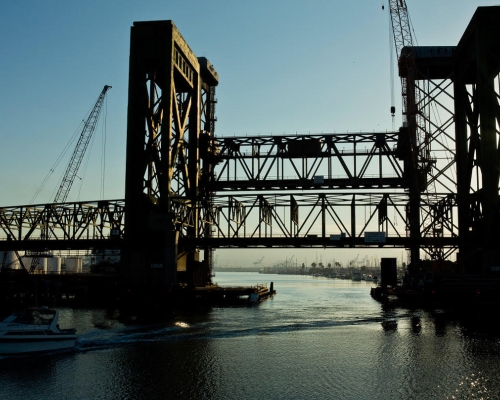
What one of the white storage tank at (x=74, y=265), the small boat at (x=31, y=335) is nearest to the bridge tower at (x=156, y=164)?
the small boat at (x=31, y=335)

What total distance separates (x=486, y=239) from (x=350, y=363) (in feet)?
127

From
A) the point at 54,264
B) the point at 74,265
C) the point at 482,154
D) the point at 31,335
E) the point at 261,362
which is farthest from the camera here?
the point at 54,264

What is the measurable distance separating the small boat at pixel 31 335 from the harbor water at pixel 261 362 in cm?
105

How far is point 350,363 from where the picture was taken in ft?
122

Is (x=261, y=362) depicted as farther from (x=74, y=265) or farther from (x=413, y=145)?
(x=74, y=265)

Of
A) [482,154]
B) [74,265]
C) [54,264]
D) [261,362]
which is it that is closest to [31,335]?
[261,362]

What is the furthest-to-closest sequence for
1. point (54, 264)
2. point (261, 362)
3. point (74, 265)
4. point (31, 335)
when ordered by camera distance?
point (54, 264), point (74, 265), point (31, 335), point (261, 362)

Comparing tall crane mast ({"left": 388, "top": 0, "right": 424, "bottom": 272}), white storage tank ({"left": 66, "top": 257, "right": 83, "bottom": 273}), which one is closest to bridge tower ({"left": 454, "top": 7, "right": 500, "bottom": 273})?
tall crane mast ({"left": 388, "top": 0, "right": 424, "bottom": 272})

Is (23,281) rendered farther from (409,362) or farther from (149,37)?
(409,362)

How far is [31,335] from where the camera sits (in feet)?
129

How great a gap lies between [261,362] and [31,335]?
16.1 metres

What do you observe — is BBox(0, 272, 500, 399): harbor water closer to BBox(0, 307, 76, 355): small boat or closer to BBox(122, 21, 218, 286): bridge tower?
BBox(0, 307, 76, 355): small boat

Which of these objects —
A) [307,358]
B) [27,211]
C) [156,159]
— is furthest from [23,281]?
[307,358]

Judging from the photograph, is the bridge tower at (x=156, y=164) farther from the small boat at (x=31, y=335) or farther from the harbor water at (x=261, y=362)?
the small boat at (x=31, y=335)
